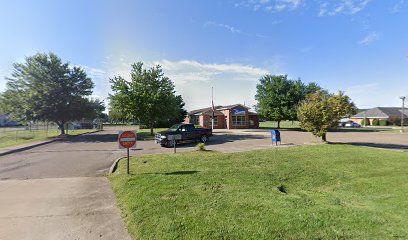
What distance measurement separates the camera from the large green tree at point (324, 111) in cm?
1550

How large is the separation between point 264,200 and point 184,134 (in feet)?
39.1

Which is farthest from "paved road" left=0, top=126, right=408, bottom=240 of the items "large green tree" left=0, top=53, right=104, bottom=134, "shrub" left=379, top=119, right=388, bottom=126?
"shrub" left=379, top=119, right=388, bottom=126

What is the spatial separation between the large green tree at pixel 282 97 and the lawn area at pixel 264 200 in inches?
1086

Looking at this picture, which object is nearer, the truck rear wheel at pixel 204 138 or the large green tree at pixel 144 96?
the truck rear wheel at pixel 204 138

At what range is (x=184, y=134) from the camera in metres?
16.4

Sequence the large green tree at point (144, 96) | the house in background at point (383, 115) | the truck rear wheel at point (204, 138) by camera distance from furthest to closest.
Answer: the house in background at point (383, 115), the large green tree at point (144, 96), the truck rear wheel at point (204, 138)

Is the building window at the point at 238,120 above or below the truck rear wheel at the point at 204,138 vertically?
above

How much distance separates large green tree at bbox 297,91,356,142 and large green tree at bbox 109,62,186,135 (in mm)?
13629

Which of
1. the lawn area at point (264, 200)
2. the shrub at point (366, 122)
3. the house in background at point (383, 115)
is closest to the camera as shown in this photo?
the lawn area at point (264, 200)

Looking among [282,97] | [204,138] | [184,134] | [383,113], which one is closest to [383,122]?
[383,113]

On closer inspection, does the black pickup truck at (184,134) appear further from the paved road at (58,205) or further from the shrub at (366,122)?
the shrub at (366,122)

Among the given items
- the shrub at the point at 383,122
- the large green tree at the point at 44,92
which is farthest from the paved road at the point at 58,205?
the shrub at the point at 383,122

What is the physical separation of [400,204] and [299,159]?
5.14 m

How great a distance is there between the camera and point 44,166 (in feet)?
31.0
